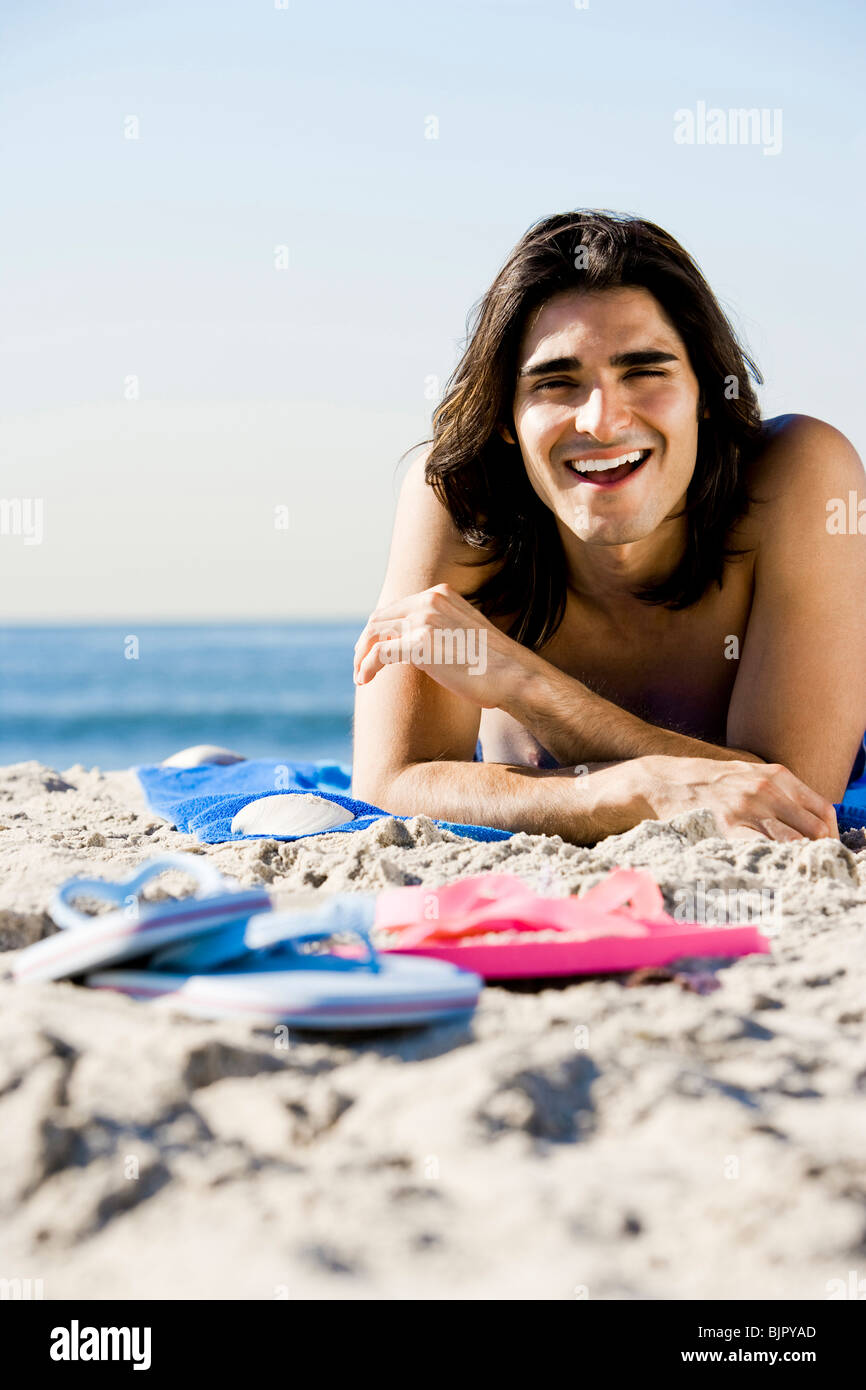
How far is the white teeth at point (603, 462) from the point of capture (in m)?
3.09

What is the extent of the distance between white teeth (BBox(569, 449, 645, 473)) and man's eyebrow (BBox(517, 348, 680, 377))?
0.74 ft

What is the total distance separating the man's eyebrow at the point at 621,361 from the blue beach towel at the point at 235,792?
1229mm

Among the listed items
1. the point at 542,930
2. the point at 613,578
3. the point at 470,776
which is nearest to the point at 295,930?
the point at 542,930

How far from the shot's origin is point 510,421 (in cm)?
343

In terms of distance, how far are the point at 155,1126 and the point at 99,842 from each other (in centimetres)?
174

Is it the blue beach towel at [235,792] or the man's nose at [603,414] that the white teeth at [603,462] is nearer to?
the man's nose at [603,414]

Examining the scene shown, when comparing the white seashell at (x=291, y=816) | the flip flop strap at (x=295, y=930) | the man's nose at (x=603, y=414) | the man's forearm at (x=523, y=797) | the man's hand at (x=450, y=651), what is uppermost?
the man's nose at (x=603, y=414)

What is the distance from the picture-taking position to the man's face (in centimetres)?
308

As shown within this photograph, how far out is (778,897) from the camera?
2.04 m

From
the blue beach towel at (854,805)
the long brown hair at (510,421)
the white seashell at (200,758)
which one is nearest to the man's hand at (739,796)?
the blue beach towel at (854,805)

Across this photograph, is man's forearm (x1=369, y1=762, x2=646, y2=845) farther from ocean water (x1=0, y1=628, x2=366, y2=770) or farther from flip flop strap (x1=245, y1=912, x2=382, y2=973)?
ocean water (x1=0, y1=628, x2=366, y2=770)

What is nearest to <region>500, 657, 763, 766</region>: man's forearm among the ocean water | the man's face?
the man's face
